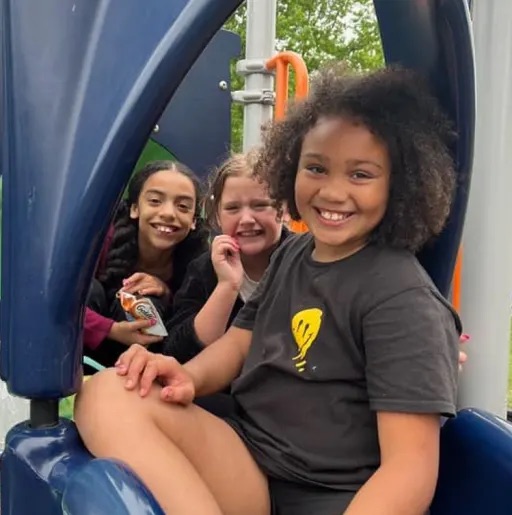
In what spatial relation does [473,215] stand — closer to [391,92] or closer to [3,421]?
[391,92]

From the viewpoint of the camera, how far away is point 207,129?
7.79ft

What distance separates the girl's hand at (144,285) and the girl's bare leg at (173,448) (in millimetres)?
474

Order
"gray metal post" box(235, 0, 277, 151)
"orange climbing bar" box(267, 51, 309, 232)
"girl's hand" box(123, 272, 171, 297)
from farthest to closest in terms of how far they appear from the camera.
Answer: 1. "gray metal post" box(235, 0, 277, 151)
2. "orange climbing bar" box(267, 51, 309, 232)
3. "girl's hand" box(123, 272, 171, 297)

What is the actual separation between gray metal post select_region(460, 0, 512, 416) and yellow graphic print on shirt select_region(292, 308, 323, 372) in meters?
0.39

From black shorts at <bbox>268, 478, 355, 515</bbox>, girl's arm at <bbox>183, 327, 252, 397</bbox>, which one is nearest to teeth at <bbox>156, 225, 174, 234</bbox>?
girl's arm at <bbox>183, 327, 252, 397</bbox>

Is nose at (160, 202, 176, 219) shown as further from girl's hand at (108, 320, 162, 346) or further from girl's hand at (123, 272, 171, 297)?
girl's hand at (108, 320, 162, 346)

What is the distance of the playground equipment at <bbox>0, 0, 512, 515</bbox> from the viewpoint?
0.80m

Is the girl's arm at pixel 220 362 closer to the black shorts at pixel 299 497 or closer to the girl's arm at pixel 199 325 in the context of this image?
the black shorts at pixel 299 497

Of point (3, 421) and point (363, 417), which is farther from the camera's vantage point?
point (3, 421)

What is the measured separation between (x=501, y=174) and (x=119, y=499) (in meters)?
0.82

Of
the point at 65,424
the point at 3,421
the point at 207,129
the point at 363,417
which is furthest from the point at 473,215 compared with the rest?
the point at 207,129

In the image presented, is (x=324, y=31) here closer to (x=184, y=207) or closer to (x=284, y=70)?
(x=284, y=70)

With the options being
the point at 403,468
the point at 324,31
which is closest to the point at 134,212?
the point at 403,468

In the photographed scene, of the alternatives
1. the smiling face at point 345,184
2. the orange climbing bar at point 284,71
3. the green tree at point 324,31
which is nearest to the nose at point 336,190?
the smiling face at point 345,184
